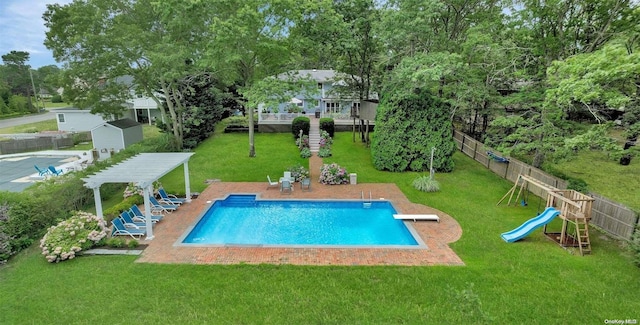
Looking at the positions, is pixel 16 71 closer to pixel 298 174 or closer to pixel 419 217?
pixel 298 174

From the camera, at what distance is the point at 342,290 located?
7406 millimetres

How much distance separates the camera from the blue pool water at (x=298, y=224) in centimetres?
1073

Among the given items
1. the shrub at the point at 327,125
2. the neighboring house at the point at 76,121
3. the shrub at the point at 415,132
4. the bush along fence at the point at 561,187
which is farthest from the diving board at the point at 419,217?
the neighboring house at the point at 76,121

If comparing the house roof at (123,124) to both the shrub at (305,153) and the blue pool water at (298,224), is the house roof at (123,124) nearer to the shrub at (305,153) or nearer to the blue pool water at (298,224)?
the shrub at (305,153)

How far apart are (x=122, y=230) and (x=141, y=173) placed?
1918 millimetres

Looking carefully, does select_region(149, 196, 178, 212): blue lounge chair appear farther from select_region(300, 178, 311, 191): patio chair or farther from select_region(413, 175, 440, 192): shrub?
select_region(413, 175, 440, 192): shrub

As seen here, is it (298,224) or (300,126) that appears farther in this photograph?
(300,126)

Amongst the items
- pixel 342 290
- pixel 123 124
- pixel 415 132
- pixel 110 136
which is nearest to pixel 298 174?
pixel 415 132

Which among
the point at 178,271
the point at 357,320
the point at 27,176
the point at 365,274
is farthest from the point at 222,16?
the point at 357,320

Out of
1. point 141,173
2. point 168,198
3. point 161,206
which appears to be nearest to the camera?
point 141,173

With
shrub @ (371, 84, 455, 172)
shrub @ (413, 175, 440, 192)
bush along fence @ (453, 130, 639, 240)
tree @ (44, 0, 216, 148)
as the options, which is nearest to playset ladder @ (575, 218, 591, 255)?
bush along fence @ (453, 130, 639, 240)

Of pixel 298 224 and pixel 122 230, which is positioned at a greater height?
pixel 122 230

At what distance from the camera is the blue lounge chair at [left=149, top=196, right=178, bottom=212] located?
1254 cm

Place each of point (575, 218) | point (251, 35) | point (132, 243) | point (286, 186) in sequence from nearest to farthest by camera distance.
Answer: point (575, 218) < point (132, 243) < point (286, 186) < point (251, 35)
